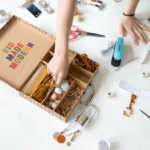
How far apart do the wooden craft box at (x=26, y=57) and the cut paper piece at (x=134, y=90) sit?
207 millimetres

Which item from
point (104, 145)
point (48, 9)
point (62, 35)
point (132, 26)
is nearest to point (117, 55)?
point (132, 26)

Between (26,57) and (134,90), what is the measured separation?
0.73 m

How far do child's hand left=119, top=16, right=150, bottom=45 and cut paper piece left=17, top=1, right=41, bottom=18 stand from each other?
67cm

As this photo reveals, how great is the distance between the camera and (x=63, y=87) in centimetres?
93

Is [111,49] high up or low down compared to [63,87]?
up

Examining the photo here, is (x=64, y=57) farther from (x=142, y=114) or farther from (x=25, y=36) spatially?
(x=142, y=114)

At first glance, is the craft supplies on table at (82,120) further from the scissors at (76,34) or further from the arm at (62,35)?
the scissors at (76,34)

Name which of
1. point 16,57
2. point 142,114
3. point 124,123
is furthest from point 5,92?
point 142,114

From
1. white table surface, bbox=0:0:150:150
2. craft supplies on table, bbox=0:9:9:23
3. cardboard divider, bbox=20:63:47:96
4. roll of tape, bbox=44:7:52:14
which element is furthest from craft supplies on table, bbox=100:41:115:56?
craft supplies on table, bbox=0:9:9:23

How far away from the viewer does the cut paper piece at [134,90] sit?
1.00m

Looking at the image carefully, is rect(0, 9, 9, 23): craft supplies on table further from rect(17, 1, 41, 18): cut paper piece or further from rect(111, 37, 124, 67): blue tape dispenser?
rect(111, 37, 124, 67): blue tape dispenser

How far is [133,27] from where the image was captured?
1194mm

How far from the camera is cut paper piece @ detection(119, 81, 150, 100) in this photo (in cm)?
100

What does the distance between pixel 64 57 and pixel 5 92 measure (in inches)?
18.7
